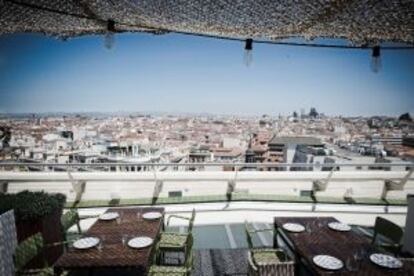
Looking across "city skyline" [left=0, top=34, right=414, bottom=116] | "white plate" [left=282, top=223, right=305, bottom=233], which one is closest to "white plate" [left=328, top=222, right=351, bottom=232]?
"white plate" [left=282, top=223, right=305, bottom=233]

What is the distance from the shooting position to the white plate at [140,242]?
3.11 metres

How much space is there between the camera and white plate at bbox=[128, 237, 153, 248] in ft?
10.2

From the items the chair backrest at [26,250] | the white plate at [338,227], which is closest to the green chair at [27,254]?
the chair backrest at [26,250]

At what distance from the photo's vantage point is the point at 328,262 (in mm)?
2809

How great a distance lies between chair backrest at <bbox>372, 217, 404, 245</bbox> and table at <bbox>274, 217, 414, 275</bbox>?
0.51 m

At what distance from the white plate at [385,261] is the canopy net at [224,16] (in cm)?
208

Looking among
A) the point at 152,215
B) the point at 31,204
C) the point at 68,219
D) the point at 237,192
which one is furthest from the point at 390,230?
the point at 31,204

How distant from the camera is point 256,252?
361 cm

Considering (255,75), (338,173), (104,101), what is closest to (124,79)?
(104,101)

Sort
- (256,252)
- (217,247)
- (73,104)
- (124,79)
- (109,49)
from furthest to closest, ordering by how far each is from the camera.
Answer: (124,79) < (73,104) < (217,247) < (109,49) < (256,252)

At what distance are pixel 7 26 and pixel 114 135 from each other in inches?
1498

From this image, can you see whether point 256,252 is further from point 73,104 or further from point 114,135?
point 73,104

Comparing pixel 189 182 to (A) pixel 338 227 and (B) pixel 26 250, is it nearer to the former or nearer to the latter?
(A) pixel 338 227

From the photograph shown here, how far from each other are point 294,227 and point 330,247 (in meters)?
0.53
